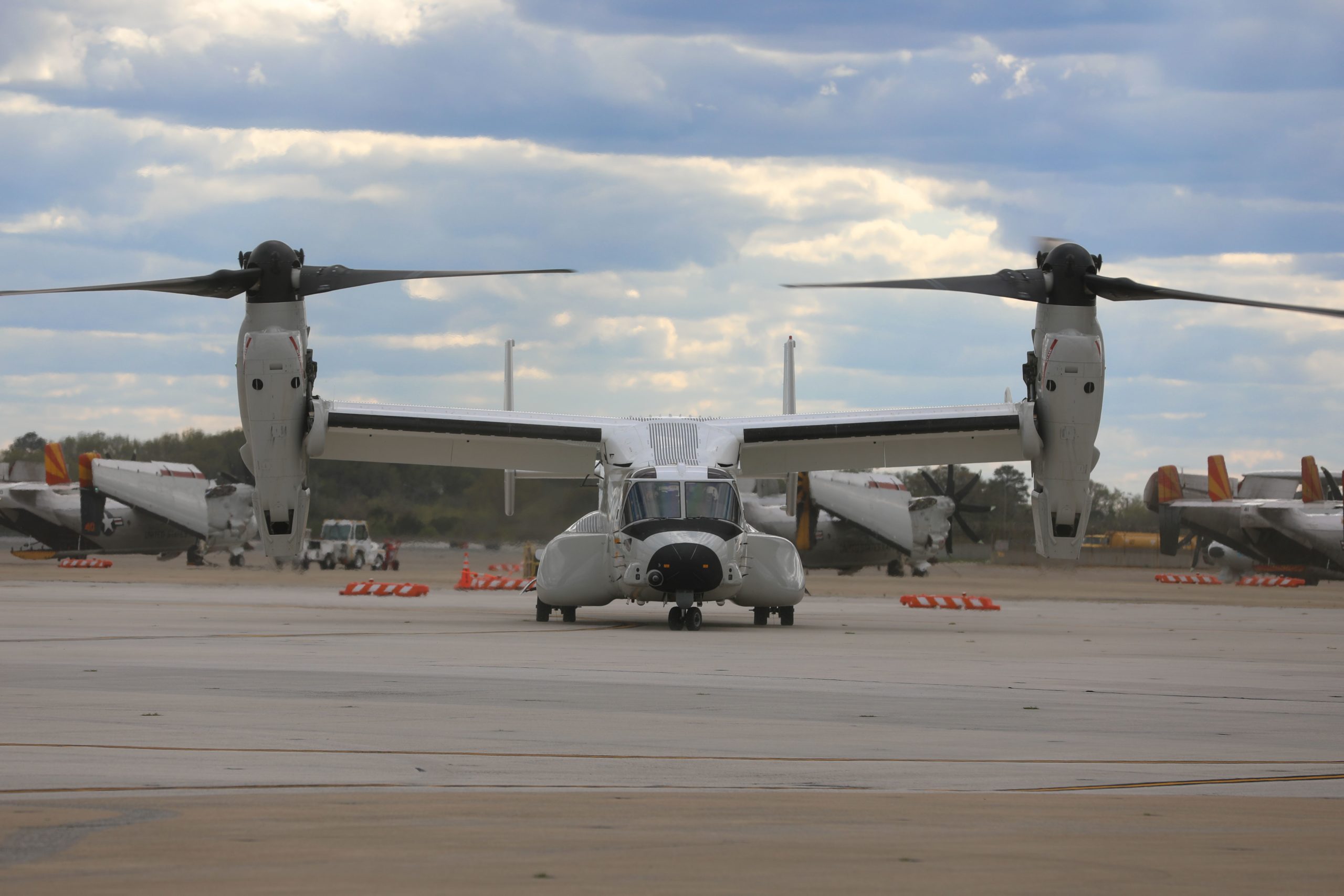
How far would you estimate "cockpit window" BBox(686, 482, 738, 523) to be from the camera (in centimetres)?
1852

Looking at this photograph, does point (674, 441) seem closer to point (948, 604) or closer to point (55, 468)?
point (948, 604)

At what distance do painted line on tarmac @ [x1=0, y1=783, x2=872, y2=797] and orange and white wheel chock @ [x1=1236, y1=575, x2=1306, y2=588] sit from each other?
4520 cm

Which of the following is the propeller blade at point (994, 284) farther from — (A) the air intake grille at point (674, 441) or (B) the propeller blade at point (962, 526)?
(B) the propeller blade at point (962, 526)

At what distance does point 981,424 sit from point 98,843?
58.0ft

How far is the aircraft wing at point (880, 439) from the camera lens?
20.7 metres

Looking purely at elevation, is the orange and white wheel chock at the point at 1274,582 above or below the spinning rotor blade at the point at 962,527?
below

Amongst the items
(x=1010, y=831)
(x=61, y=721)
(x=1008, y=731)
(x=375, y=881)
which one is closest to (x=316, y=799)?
(x=375, y=881)

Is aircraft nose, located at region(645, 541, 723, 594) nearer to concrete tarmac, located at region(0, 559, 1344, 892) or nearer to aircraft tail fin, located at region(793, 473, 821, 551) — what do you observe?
concrete tarmac, located at region(0, 559, 1344, 892)

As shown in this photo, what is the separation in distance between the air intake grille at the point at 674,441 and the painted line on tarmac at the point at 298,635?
2662 mm

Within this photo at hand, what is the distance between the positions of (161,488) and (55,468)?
4.61 meters

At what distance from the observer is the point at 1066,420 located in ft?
63.5

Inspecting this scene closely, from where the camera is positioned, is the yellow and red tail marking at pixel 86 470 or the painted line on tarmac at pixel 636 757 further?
the yellow and red tail marking at pixel 86 470

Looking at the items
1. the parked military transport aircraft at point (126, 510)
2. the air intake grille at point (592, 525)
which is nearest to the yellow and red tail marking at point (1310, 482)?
the air intake grille at point (592, 525)

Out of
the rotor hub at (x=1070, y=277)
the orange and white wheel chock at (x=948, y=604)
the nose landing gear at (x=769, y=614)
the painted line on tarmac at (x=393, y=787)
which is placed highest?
the rotor hub at (x=1070, y=277)
